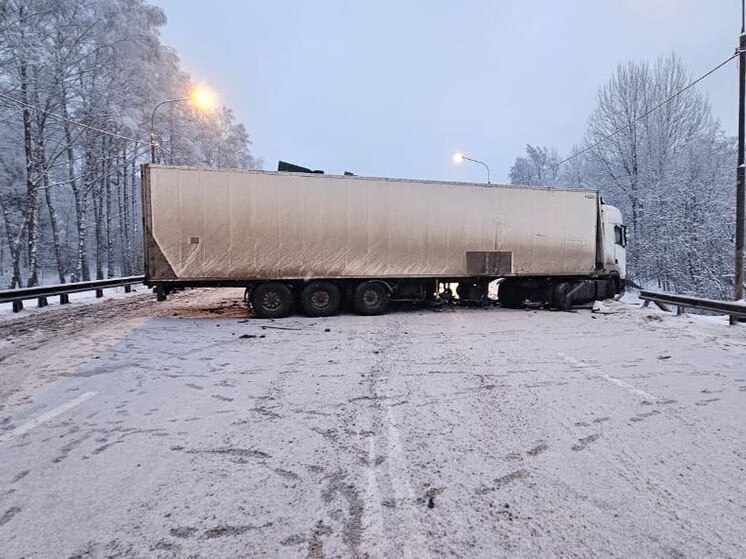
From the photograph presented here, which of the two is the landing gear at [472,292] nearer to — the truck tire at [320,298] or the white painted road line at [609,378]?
the truck tire at [320,298]

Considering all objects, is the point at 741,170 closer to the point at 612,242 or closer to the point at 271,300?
the point at 612,242

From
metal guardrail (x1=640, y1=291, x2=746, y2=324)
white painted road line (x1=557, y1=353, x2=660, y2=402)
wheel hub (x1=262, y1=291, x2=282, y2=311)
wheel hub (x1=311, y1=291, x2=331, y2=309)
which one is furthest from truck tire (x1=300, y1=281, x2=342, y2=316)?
metal guardrail (x1=640, y1=291, x2=746, y2=324)

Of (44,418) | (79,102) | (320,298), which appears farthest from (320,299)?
(79,102)

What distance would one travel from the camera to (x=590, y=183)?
3512 cm

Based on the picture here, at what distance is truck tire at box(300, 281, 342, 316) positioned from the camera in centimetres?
1105

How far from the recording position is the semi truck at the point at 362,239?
10.0m

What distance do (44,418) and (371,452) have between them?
11.1 feet

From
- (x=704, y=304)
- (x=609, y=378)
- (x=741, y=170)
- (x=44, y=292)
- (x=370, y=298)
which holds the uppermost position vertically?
(x=741, y=170)

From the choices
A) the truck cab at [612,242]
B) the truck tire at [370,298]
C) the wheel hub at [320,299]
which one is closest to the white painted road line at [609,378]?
the truck tire at [370,298]

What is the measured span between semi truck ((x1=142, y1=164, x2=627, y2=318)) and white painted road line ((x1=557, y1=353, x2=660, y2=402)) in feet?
18.1

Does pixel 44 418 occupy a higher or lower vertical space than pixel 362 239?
lower

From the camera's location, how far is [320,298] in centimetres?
1115

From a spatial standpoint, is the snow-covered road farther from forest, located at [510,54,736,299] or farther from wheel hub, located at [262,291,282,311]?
forest, located at [510,54,736,299]

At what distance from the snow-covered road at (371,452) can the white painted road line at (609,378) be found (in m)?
0.05
